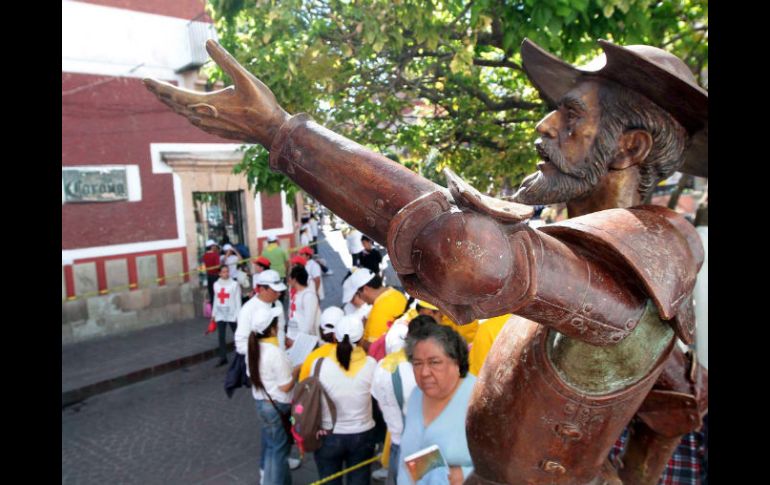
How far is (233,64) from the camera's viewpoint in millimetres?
1159

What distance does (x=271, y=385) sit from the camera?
13.8ft

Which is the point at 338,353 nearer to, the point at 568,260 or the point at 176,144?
the point at 568,260

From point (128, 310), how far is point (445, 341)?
8.90 m

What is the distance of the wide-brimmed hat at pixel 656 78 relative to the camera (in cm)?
128

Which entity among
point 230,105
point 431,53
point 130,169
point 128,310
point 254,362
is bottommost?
point 254,362

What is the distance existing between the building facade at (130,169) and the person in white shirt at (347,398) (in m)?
5.55

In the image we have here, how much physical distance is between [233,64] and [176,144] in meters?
10.1

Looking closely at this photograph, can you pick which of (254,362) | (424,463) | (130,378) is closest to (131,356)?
(130,378)

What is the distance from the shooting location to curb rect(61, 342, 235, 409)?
697cm

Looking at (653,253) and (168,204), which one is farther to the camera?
(168,204)

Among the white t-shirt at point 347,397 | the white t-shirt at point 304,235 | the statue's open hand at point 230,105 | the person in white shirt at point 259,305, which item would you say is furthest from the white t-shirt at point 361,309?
the white t-shirt at point 304,235

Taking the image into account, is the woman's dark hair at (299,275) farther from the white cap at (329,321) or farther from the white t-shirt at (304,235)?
the white t-shirt at (304,235)

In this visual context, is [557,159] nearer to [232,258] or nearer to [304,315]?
[304,315]

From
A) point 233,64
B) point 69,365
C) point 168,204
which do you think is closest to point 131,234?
point 168,204
